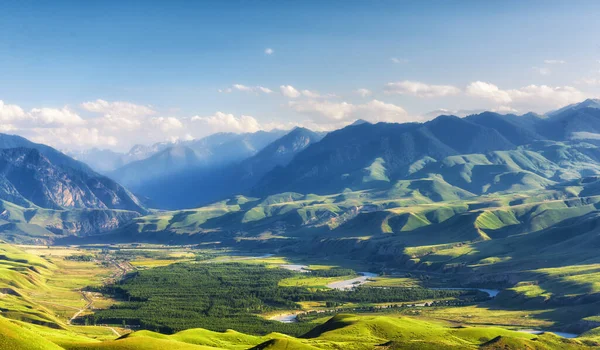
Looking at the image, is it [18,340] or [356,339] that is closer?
[18,340]

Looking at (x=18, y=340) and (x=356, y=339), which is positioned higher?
(x=18, y=340)

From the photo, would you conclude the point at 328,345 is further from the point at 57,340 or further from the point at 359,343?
the point at 57,340

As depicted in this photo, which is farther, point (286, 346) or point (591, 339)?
point (591, 339)

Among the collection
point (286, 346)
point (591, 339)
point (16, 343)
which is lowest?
point (591, 339)

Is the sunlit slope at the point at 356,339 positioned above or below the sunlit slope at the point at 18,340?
below

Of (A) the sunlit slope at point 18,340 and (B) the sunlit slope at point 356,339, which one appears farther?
(B) the sunlit slope at point 356,339

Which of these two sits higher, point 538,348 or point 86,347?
point 86,347

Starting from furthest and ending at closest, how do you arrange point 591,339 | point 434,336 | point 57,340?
point 591,339 → point 434,336 → point 57,340

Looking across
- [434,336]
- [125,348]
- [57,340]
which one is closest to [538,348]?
[434,336]

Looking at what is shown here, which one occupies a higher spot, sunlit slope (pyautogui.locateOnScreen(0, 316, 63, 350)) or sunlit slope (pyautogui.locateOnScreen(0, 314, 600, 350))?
sunlit slope (pyautogui.locateOnScreen(0, 316, 63, 350))

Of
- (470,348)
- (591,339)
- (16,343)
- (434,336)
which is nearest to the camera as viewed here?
(16,343)

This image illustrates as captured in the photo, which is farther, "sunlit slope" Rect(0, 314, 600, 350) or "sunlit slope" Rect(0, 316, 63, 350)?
"sunlit slope" Rect(0, 314, 600, 350)
